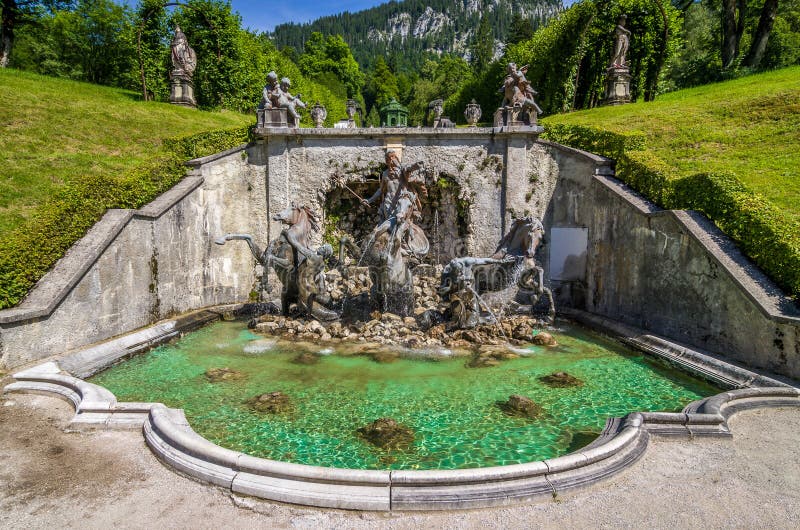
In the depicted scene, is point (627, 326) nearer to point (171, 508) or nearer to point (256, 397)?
point (256, 397)

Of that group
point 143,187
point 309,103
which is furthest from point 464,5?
point 143,187

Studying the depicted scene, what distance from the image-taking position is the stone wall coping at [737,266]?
7270 millimetres

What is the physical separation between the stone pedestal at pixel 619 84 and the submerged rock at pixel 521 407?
68.4 ft

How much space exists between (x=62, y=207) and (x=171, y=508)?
7.88 meters

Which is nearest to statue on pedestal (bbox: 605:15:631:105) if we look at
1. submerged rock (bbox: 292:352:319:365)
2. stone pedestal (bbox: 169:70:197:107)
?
submerged rock (bbox: 292:352:319:365)

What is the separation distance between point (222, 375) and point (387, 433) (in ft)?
12.9

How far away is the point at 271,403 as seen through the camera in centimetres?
696

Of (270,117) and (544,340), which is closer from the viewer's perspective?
(544,340)

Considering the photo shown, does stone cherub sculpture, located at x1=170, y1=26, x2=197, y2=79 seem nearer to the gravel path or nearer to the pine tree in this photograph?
the gravel path

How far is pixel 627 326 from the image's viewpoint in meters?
10.8

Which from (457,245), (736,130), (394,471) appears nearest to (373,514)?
(394,471)

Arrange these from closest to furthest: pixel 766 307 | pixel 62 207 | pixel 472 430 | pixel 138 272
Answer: pixel 472 430
pixel 766 307
pixel 62 207
pixel 138 272

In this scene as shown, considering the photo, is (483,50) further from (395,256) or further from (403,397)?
(403,397)

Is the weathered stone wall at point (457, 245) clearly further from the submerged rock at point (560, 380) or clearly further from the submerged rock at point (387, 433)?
the submerged rock at point (387, 433)
